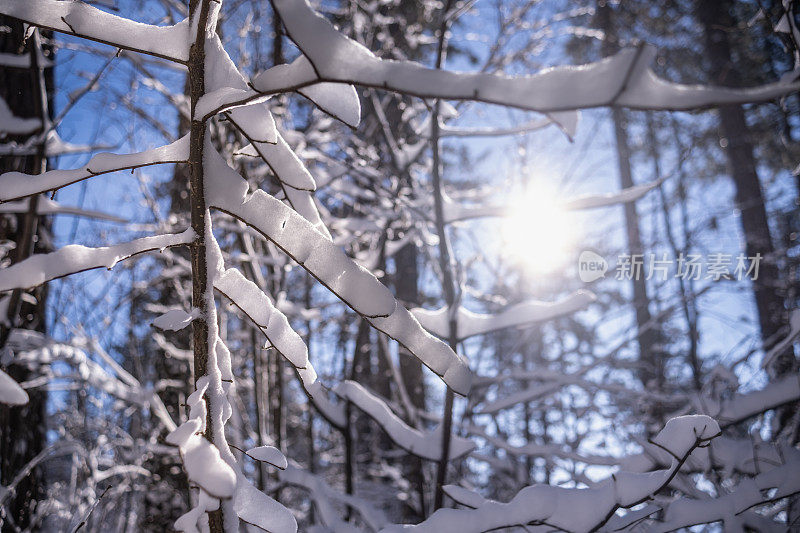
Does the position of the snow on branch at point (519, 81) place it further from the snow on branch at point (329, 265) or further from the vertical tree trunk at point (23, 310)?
the vertical tree trunk at point (23, 310)

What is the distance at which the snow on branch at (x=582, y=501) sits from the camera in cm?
82

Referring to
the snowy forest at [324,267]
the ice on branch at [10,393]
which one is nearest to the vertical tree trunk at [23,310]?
the snowy forest at [324,267]

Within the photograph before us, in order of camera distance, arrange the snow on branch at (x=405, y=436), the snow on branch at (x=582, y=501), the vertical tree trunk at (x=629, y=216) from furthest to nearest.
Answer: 1. the vertical tree trunk at (x=629, y=216)
2. the snow on branch at (x=405, y=436)
3. the snow on branch at (x=582, y=501)

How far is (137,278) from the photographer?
5023 mm

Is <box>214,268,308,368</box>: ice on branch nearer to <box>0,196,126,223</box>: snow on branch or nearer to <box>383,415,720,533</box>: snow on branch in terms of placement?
<box>383,415,720,533</box>: snow on branch

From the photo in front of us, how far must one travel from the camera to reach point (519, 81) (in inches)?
20.5

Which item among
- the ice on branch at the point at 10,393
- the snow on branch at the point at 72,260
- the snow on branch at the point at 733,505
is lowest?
the snow on branch at the point at 733,505

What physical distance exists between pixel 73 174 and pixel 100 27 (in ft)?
0.67

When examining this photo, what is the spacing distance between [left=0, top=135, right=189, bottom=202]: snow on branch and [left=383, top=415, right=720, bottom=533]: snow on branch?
0.72m

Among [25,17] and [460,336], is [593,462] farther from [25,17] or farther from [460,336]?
[25,17]

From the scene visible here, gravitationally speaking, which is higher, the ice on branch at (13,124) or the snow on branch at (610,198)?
the ice on branch at (13,124)

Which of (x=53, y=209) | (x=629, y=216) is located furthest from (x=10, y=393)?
(x=629, y=216)

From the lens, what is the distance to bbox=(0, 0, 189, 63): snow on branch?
0.66m

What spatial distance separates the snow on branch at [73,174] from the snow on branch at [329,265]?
3.3 inches
